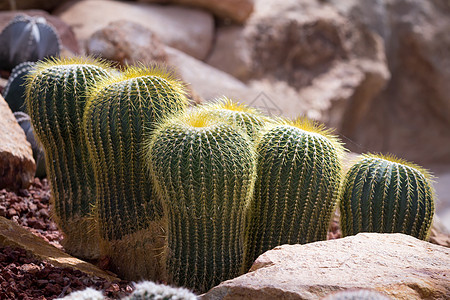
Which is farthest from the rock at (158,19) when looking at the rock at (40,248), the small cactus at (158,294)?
the small cactus at (158,294)

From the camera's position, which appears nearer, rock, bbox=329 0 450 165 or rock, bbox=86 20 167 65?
rock, bbox=86 20 167 65

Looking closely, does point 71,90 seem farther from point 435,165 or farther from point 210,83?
point 435,165

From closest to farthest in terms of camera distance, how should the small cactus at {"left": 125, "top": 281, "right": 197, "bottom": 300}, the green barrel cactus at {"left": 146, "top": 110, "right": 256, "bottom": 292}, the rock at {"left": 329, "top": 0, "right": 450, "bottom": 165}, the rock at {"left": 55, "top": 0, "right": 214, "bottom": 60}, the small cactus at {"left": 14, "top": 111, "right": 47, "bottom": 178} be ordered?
the small cactus at {"left": 125, "top": 281, "right": 197, "bottom": 300} < the green barrel cactus at {"left": 146, "top": 110, "right": 256, "bottom": 292} < the small cactus at {"left": 14, "top": 111, "right": 47, "bottom": 178} < the rock at {"left": 55, "top": 0, "right": 214, "bottom": 60} < the rock at {"left": 329, "top": 0, "right": 450, "bottom": 165}

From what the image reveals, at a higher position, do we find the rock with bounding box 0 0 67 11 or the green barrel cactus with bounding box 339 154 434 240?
the rock with bounding box 0 0 67 11

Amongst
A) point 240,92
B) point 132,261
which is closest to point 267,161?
point 132,261

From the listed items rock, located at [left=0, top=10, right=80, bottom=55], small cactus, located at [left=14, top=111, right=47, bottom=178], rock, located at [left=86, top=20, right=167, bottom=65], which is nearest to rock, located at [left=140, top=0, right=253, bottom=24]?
rock, located at [left=0, top=10, right=80, bottom=55]

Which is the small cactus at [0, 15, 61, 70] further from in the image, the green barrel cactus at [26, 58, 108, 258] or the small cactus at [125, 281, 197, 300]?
the small cactus at [125, 281, 197, 300]
